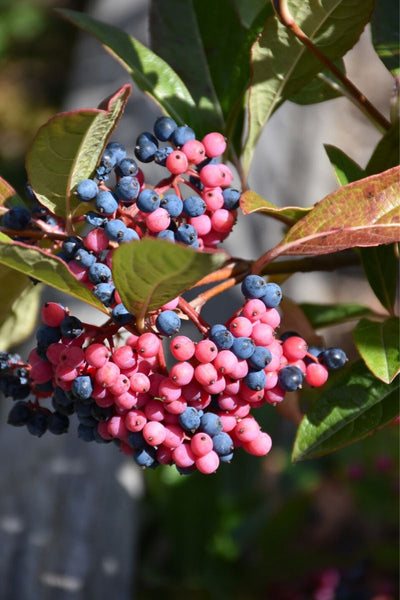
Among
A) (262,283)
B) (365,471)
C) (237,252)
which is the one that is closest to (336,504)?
(365,471)

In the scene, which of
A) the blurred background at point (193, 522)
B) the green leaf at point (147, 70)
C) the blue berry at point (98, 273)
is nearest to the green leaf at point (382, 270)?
the green leaf at point (147, 70)

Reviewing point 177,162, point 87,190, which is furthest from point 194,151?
point 87,190

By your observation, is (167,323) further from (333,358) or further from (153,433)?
(333,358)

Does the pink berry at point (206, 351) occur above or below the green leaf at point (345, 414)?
above

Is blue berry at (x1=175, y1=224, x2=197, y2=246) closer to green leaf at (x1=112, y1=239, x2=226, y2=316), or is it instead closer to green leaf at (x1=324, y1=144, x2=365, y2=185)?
green leaf at (x1=112, y1=239, x2=226, y2=316)

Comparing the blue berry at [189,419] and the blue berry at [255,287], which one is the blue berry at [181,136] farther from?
the blue berry at [189,419]

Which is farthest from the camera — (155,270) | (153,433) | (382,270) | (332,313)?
(332,313)
